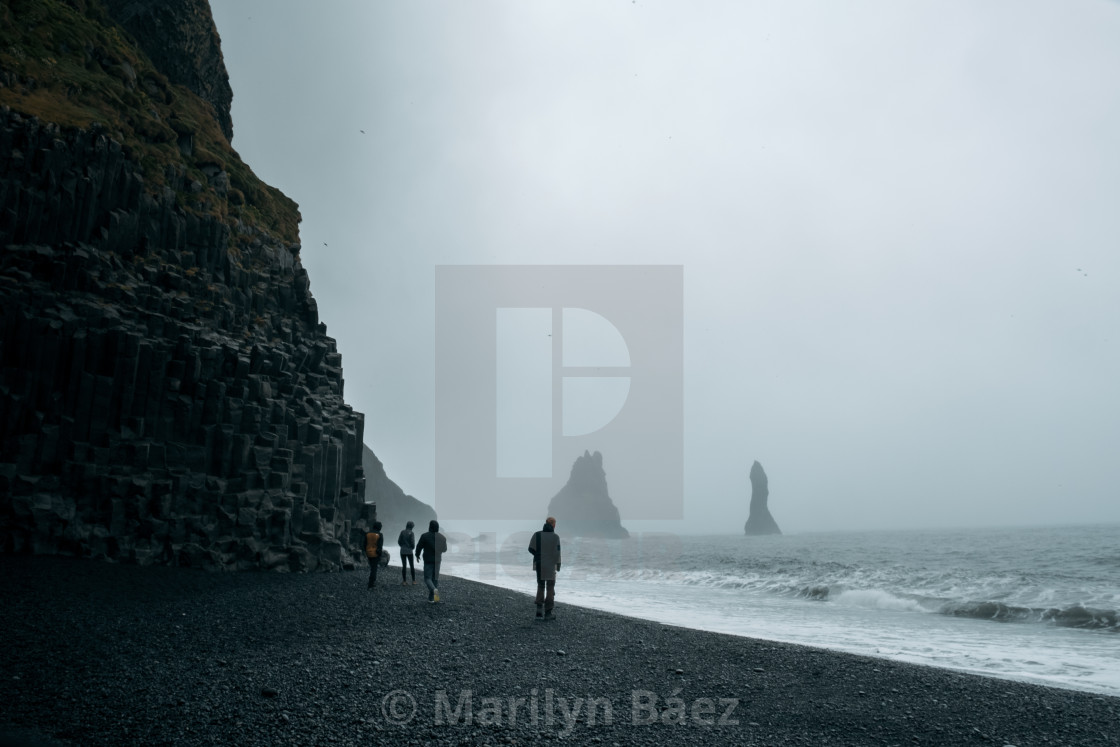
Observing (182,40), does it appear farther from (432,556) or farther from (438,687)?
(438,687)

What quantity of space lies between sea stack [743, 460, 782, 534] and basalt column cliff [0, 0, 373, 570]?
528 ft

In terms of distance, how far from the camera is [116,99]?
2514 centimetres

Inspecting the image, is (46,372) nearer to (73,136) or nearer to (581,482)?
(73,136)

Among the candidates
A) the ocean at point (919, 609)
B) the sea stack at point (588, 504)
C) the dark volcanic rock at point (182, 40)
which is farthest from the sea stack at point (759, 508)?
the dark volcanic rock at point (182, 40)

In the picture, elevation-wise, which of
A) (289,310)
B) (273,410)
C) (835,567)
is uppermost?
(289,310)

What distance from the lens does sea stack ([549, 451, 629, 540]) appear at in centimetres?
15212

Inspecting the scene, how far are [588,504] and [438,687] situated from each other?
14960 centimetres

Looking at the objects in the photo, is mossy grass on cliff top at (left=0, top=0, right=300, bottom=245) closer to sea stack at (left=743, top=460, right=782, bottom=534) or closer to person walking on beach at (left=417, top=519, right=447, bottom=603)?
person walking on beach at (left=417, top=519, right=447, bottom=603)

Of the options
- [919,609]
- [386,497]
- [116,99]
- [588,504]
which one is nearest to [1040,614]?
[919,609]

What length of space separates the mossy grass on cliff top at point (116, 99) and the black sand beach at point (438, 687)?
17.2 meters

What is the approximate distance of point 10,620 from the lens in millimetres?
10734

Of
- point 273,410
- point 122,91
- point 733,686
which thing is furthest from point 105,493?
point 733,686

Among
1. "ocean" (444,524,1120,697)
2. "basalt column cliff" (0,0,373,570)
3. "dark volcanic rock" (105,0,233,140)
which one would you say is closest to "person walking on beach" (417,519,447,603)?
"ocean" (444,524,1120,697)

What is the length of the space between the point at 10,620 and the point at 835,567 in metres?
45.8
